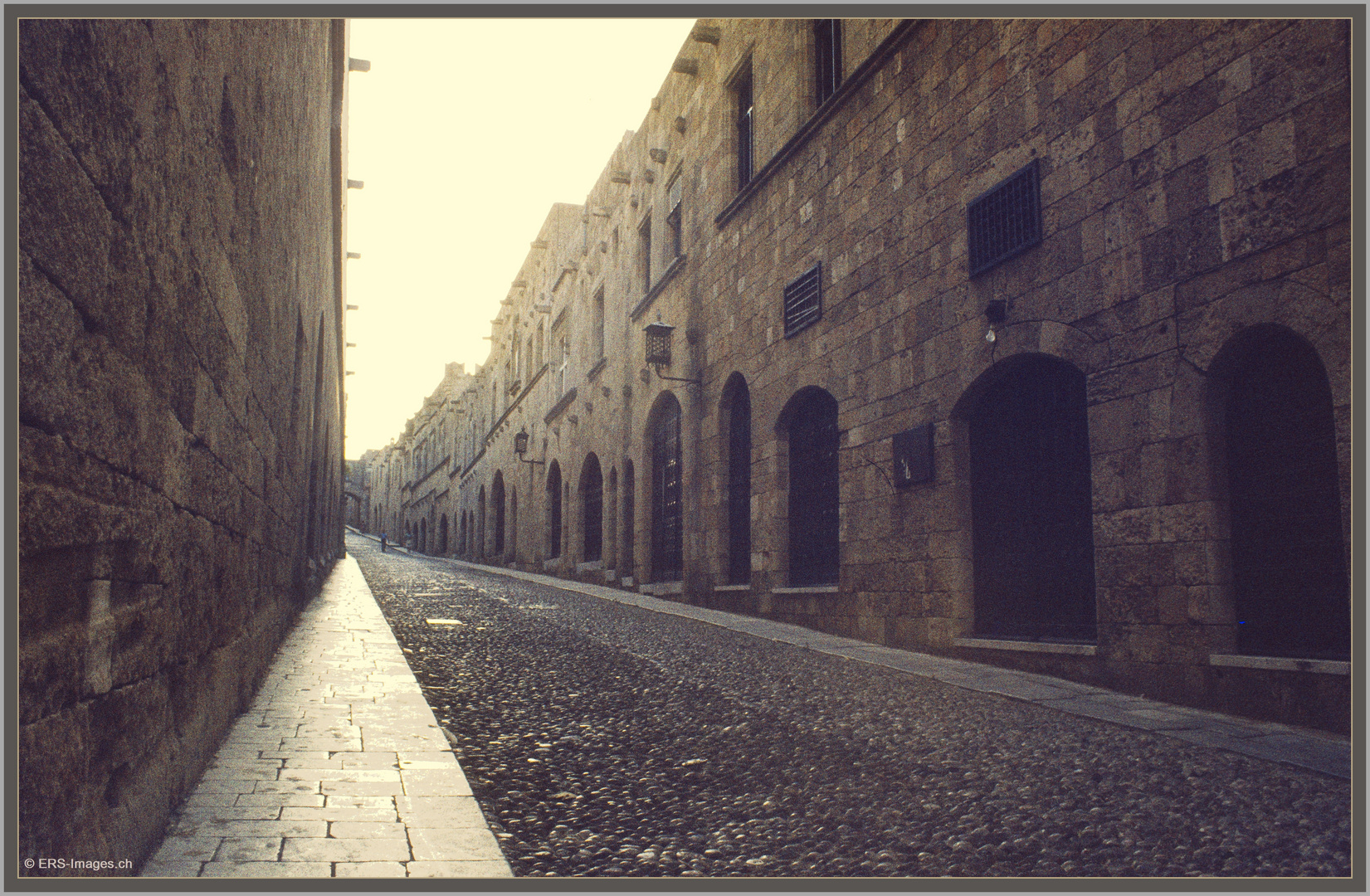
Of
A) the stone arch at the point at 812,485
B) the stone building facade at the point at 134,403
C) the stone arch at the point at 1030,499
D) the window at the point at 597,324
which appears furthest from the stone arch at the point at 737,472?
the stone building facade at the point at 134,403

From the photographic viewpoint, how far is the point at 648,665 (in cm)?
635

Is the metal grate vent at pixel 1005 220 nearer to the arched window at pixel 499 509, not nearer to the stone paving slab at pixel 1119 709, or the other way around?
the stone paving slab at pixel 1119 709

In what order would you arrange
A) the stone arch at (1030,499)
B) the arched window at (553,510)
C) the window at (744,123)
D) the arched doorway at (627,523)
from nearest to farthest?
the stone arch at (1030,499) < the window at (744,123) < the arched doorway at (627,523) < the arched window at (553,510)

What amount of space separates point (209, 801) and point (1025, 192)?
20.9 feet

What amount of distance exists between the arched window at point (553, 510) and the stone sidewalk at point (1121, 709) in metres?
15.6

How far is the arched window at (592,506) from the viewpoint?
20031mm

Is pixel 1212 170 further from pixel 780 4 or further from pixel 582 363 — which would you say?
pixel 582 363

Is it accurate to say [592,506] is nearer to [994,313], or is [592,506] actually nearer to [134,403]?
[994,313]

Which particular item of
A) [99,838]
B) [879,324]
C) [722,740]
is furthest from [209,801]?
[879,324]

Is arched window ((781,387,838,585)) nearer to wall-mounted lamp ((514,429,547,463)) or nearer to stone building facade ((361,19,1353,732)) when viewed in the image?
stone building facade ((361,19,1353,732))

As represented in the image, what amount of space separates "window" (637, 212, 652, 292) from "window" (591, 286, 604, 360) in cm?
306

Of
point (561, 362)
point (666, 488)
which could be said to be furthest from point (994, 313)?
point (561, 362)

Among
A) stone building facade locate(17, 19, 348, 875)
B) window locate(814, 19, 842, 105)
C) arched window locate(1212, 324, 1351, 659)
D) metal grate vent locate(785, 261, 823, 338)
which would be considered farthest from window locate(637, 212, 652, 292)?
stone building facade locate(17, 19, 348, 875)

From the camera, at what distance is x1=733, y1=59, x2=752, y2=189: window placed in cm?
1270
